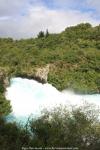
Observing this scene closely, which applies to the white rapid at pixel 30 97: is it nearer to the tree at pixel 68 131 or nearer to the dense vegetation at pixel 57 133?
the dense vegetation at pixel 57 133

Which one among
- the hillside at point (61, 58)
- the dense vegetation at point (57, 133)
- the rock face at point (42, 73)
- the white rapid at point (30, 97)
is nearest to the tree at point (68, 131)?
the dense vegetation at point (57, 133)

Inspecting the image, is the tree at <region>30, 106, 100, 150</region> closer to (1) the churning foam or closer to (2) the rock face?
(1) the churning foam

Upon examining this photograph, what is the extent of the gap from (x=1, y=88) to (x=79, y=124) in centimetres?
4119

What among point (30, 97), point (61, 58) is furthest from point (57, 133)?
point (61, 58)

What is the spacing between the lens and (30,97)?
69812 millimetres

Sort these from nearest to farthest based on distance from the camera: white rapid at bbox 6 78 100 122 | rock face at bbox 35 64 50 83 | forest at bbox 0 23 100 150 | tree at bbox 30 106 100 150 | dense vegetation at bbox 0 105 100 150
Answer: dense vegetation at bbox 0 105 100 150 → tree at bbox 30 106 100 150 → forest at bbox 0 23 100 150 → white rapid at bbox 6 78 100 122 → rock face at bbox 35 64 50 83

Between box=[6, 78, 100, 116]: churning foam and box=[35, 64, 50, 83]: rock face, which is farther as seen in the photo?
box=[35, 64, 50, 83]: rock face

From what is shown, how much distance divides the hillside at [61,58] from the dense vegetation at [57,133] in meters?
47.8

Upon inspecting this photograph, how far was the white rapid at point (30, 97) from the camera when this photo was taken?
65000 mm

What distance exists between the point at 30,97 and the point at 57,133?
39.1 meters

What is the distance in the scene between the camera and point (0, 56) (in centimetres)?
9750

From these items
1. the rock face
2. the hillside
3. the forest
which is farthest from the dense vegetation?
the rock face

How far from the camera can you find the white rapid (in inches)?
2559

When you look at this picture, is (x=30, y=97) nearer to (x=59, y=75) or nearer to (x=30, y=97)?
(x=30, y=97)
